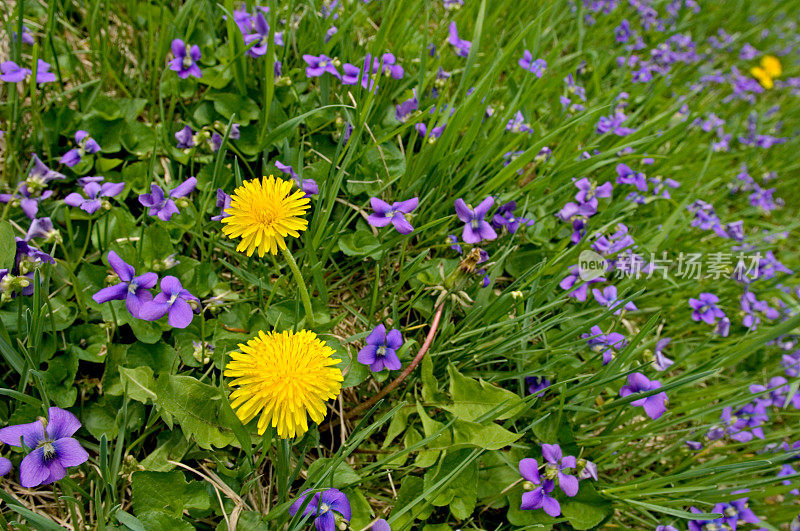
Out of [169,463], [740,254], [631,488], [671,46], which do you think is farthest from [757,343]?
[671,46]

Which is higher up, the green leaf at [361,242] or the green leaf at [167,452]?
the green leaf at [361,242]

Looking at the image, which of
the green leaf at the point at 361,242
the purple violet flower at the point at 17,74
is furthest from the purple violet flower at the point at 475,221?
the purple violet flower at the point at 17,74

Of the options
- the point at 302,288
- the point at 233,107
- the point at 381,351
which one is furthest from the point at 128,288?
the point at 233,107

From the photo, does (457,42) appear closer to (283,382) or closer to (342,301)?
(342,301)

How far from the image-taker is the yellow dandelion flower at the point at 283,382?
109cm

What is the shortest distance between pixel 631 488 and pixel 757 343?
56 cm

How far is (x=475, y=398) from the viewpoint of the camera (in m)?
1.56

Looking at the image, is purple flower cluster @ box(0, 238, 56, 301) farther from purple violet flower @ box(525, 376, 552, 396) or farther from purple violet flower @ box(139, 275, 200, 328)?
purple violet flower @ box(525, 376, 552, 396)

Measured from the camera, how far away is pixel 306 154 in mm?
1903

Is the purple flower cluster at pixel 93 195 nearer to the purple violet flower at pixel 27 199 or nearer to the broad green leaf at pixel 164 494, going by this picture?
the purple violet flower at pixel 27 199

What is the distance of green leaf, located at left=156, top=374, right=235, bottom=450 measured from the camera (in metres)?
1.33

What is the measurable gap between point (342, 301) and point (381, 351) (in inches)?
14.9

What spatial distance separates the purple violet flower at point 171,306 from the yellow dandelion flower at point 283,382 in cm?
34

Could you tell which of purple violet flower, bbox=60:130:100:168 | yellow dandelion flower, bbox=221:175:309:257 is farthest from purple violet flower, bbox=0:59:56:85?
yellow dandelion flower, bbox=221:175:309:257
